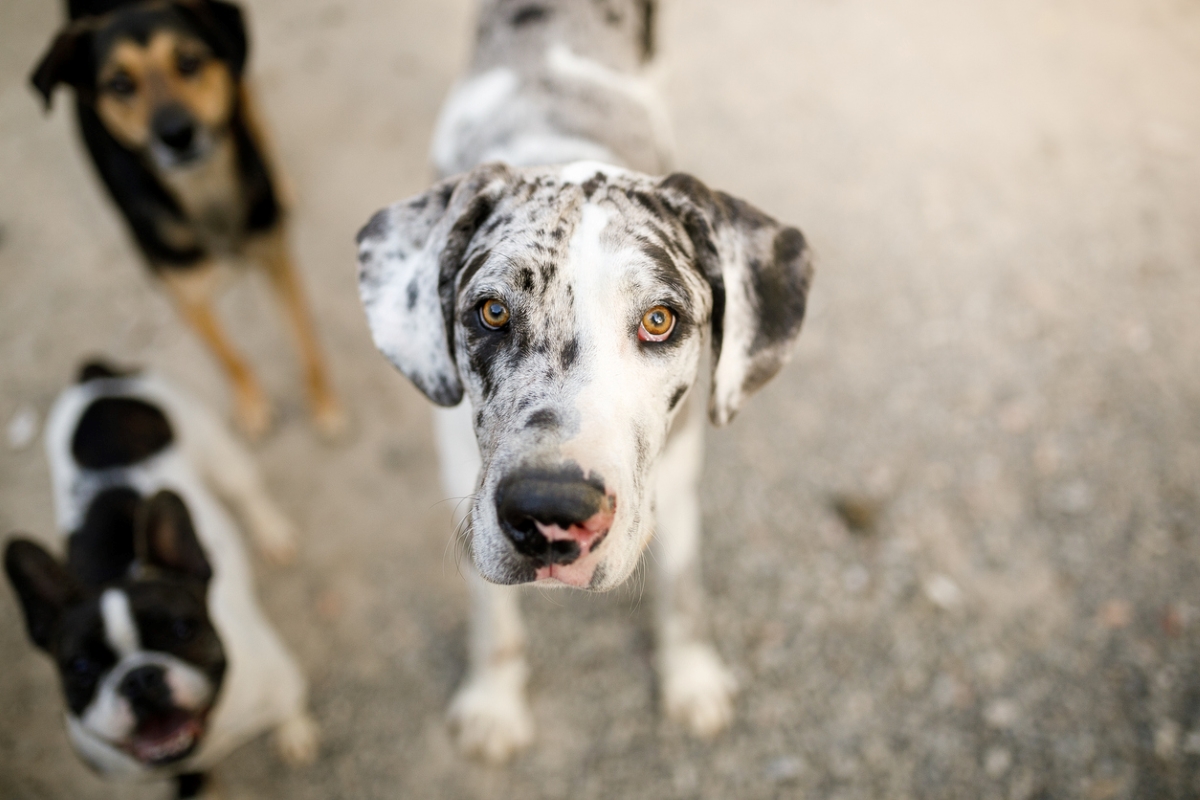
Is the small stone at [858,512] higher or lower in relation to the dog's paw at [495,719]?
higher

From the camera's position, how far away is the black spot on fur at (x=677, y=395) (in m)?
2.25

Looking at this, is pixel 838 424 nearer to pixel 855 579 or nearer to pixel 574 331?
pixel 855 579

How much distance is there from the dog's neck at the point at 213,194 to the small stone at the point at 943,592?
407cm

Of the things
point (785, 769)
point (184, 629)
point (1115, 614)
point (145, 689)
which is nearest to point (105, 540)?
point (184, 629)

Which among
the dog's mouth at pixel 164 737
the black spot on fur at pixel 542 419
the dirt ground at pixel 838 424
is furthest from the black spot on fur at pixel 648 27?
the dog's mouth at pixel 164 737

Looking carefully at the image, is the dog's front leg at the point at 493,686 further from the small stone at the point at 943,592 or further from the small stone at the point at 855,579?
the small stone at the point at 943,592

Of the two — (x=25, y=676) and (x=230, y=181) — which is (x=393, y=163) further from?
(x=25, y=676)

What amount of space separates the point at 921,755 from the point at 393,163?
502 cm

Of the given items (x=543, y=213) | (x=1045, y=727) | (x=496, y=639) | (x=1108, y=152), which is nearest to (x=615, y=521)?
(x=543, y=213)

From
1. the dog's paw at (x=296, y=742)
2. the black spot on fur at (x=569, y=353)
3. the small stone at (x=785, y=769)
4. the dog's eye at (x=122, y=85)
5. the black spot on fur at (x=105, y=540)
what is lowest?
the dog's paw at (x=296, y=742)

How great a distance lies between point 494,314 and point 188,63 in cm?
237

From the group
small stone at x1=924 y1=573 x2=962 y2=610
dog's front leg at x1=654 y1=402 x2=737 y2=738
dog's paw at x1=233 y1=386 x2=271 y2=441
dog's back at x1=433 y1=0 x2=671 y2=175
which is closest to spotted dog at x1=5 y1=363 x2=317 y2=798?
dog's paw at x1=233 y1=386 x2=271 y2=441

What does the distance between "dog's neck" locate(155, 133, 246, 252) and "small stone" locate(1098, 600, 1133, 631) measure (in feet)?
15.9

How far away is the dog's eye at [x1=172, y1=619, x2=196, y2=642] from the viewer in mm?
2645
